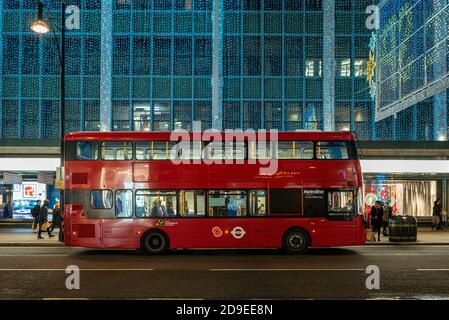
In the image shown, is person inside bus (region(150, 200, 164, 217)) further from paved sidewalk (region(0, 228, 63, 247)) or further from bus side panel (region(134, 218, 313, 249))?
paved sidewalk (region(0, 228, 63, 247))

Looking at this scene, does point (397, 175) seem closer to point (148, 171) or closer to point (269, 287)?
point (148, 171)

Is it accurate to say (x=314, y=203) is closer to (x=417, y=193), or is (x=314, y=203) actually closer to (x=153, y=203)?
(x=153, y=203)

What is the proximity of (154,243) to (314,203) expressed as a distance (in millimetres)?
5442

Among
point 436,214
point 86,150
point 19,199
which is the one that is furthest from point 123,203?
point 436,214

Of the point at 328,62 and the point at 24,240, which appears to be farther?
the point at 328,62

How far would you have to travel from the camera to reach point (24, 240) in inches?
884

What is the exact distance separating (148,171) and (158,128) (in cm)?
1383

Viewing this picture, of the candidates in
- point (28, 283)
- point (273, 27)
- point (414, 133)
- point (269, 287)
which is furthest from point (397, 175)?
point (28, 283)

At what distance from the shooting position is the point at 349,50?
31.8 metres

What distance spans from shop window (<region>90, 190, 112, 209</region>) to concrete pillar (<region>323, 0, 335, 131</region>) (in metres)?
16.7

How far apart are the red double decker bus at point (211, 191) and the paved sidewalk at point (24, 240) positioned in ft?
12.9

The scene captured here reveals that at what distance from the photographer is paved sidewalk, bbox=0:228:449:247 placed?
21.5 metres

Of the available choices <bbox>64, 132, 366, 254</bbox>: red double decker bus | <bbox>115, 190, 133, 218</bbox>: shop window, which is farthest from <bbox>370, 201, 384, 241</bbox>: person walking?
<bbox>115, 190, 133, 218</bbox>: shop window
